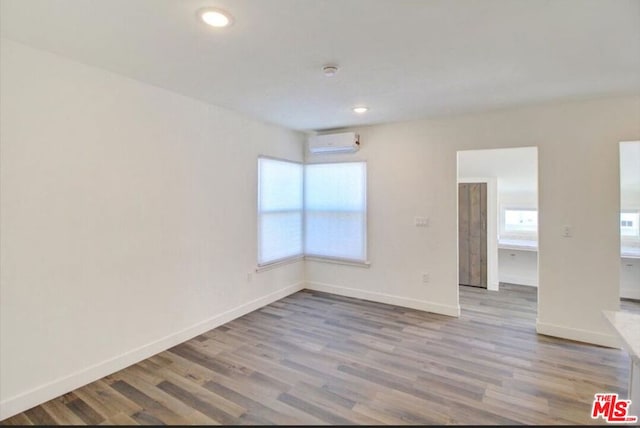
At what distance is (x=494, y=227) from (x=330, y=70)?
3.85m

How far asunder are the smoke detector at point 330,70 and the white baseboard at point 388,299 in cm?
293

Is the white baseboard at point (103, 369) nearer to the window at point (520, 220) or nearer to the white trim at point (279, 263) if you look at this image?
the white trim at point (279, 263)

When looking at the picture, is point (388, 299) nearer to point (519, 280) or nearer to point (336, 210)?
point (336, 210)

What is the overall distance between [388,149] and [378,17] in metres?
2.52

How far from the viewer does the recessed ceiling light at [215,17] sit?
1714mm

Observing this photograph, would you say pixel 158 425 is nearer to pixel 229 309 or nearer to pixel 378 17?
pixel 229 309

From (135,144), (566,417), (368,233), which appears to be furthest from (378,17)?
(368,233)

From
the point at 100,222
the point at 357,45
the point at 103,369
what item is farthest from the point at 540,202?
the point at 103,369

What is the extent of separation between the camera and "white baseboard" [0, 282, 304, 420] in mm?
2088

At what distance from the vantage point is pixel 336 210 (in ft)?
15.3

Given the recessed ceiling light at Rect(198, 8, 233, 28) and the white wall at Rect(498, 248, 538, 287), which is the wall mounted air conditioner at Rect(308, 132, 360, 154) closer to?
the recessed ceiling light at Rect(198, 8, 233, 28)

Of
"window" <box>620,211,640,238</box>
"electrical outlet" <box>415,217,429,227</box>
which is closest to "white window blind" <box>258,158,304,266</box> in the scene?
"electrical outlet" <box>415,217,429,227</box>

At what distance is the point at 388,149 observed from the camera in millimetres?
4195

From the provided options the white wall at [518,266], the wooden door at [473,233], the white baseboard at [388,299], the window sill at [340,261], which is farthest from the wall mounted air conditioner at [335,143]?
the white wall at [518,266]
